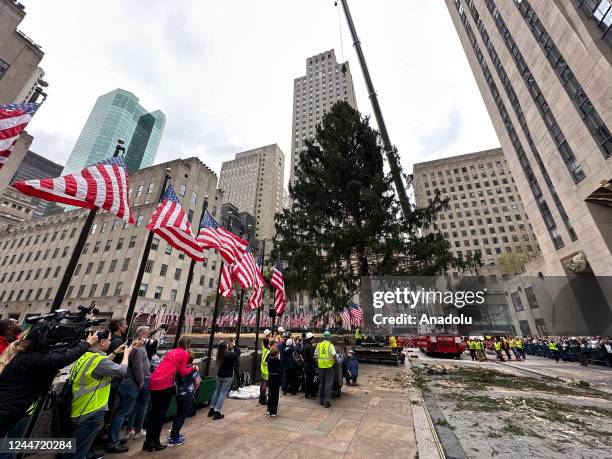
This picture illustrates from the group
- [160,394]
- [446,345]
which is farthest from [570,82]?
[160,394]

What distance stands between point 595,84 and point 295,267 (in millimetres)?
33992

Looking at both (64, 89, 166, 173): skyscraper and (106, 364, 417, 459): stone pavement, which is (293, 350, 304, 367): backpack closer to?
(106, 364, 417, 459): stone pavement


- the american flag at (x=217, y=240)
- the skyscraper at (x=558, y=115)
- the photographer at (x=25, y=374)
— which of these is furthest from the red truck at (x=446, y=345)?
the photographer at (x=25, y=374)

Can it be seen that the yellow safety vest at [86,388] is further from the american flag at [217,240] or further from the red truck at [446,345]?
the red truck at [446,345]

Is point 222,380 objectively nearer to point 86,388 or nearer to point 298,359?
point 298,359

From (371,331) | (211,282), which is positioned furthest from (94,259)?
(371,331)

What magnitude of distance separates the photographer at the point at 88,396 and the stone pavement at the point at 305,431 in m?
1.57

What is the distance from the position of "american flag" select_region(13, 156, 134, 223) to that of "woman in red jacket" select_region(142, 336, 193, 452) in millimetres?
3322

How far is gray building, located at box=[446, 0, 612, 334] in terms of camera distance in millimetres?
25875

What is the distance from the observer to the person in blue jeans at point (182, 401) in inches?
215

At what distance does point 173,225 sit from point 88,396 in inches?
195

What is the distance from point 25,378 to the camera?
3439 millimetres

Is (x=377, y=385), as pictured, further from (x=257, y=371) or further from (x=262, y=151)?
(x=262, y=151)

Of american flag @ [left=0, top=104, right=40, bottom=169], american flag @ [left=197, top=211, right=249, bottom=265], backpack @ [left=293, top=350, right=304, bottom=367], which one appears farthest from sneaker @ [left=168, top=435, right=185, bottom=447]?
american flag @ [left=0, top=104, right=40, bottom=169]
